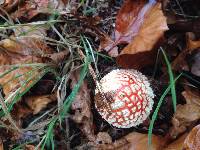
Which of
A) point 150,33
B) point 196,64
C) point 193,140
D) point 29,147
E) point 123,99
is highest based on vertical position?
point 150,33

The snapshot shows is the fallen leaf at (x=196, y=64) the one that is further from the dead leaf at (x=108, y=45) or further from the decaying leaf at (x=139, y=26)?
the dead leaf at (x=108, y=45)

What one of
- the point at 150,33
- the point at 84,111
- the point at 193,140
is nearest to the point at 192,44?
the point at 150,33

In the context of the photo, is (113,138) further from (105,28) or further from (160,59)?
(105,28)

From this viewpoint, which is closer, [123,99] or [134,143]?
[123,99]

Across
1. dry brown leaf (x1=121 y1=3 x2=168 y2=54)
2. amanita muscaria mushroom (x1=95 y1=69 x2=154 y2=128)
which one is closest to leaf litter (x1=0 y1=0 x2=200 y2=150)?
dry brown leaf (x1=121 y1=3 x2=168 y2=54)

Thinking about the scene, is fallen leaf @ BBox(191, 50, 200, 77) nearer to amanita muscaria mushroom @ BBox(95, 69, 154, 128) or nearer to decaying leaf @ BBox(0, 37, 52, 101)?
amanita muscaria mushroom @ BBox(95, 69, 154, 128)

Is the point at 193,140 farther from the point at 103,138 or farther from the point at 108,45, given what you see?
the point at 108,45
